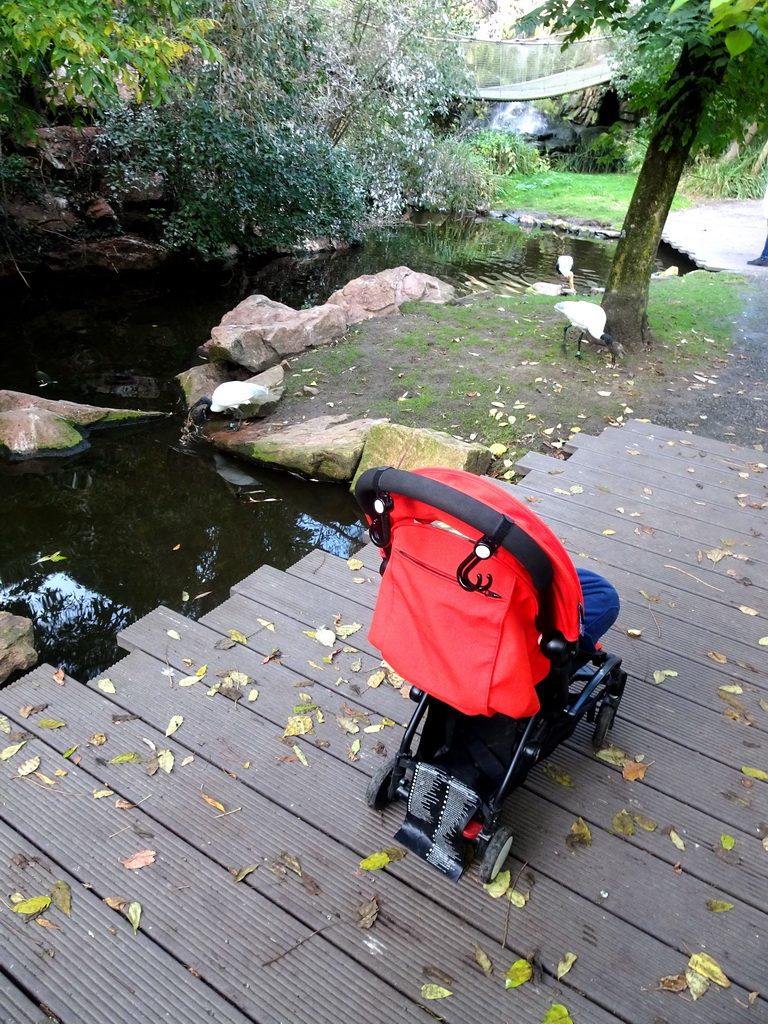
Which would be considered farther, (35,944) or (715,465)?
(715,465)

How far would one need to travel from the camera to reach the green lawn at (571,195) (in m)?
17.0

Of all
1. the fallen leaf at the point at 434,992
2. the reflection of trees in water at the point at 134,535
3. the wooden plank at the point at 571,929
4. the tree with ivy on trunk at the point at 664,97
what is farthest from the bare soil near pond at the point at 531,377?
the fallen leaf at the point at 434,992

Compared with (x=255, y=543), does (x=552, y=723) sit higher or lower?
higher

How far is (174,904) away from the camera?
1850 mm

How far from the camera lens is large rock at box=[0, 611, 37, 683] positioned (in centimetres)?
Result: 312

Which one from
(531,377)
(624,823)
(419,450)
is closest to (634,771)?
(624,823)

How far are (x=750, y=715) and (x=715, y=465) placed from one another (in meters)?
2.26

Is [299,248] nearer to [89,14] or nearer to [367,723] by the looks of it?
[89,14]

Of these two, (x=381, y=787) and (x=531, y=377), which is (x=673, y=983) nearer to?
(x=381, y=787)

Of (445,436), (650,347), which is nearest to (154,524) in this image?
(445,436)

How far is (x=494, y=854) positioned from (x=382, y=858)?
310 mm

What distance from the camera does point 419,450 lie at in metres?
4.73

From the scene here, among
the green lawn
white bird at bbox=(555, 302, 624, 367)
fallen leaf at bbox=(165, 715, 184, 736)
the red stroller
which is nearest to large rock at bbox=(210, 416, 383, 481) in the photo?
A: white bird at bbox=(555, 302, 624, 367)

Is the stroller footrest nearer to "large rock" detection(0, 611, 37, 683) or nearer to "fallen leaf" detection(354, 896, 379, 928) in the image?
"fallen leaf" detection(354, 896, 379, 928)
